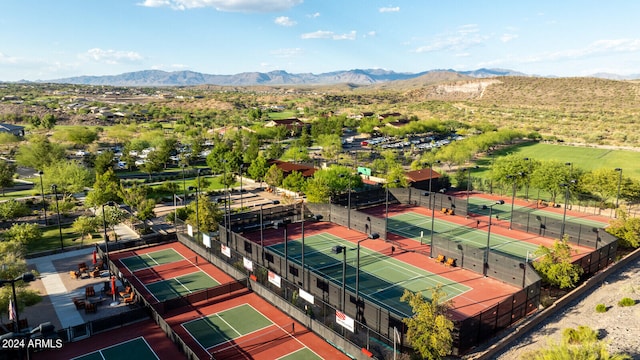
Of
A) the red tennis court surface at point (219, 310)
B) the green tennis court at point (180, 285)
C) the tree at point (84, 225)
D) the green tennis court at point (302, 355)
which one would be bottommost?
the green tennis court at point (180, 285)

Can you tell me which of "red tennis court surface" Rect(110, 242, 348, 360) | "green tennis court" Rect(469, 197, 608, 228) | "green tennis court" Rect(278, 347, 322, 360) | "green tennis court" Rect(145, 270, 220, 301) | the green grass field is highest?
the green grass field

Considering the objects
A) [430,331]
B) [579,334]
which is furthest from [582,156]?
[430,331]

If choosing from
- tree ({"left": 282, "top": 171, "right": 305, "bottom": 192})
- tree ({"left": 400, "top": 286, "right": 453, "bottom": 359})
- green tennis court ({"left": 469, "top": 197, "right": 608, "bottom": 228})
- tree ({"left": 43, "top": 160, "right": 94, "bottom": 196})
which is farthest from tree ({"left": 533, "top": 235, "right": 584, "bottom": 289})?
tree ({"left": 43, "top": 160, "right": 94, "bottom": 196})

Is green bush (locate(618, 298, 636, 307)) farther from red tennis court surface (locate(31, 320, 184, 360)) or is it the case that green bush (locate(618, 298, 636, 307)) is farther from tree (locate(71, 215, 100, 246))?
tree (locate(71, 215, 100, 246))

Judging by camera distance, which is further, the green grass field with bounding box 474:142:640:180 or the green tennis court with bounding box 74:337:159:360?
the green grass field with bounding box 474:142:640:180

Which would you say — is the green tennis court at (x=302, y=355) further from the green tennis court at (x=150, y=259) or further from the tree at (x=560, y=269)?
the green tennis court at (x=150, y=259)

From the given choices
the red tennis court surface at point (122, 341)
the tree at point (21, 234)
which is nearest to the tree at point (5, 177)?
the tree at point (21, 234)

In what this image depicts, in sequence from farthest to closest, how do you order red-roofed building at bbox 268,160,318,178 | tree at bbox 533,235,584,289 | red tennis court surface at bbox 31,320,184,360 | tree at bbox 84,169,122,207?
1. red-roofed building at bbox 268,160,318,178
2. tree at bbox 84,169,122,207
3. tree at bbox 533,235,584,289
4. red tennis court surface at bbox 31,320,184,360

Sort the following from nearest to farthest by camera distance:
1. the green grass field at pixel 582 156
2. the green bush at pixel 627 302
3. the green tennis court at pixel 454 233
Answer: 1. the green bush at pixel 627 302
2. the green tennis court at pixel 454 233
3. the green grass field at pixel 582 156
